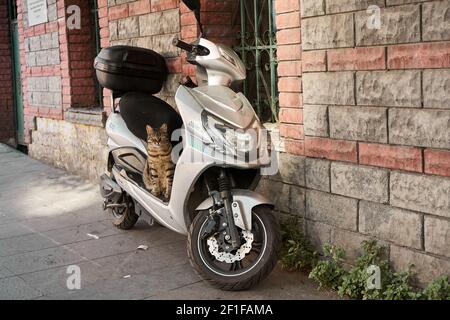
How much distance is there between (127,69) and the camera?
5.62 metres

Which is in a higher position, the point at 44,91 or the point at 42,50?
the point at 42,50

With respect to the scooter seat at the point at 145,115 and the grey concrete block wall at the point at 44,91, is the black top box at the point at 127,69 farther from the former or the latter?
the grey concrete block wall at the point at 44,91

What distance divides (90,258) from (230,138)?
1.63 meters

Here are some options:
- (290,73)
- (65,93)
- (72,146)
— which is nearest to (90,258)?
(290,73)

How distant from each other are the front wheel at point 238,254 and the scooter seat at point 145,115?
41.2 inches

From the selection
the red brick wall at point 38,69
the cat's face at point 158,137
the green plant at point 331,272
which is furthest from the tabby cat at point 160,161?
the red brick wall at point 38,69

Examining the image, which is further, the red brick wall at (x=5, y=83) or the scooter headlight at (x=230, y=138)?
the red brick wall at (x=5, y=83)

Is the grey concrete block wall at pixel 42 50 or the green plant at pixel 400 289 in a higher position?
the grey concrete block wall at pixel 42 50

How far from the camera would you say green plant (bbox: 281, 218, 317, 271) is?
449cm

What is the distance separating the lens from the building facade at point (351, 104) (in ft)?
12.0

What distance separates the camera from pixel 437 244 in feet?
12.1

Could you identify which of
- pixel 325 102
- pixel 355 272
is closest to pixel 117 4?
pixel 325 102

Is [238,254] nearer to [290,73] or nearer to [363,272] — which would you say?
[363,272]

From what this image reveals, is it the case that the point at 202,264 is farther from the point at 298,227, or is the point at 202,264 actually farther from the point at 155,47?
the point at 155,47
